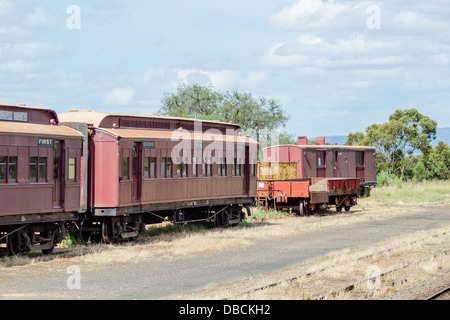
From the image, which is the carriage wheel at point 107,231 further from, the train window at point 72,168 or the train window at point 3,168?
the train window at point 3,168

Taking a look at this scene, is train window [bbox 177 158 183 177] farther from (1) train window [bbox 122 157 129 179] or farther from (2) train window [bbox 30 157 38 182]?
(2) train window [bbox 30 157 38 182]

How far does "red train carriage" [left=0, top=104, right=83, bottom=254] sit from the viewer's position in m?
15.8

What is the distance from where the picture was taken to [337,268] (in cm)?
1498

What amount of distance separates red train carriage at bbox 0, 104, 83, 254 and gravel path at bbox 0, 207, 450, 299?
1303mm

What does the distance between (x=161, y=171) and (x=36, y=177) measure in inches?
203

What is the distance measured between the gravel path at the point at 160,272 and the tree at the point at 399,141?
144ft

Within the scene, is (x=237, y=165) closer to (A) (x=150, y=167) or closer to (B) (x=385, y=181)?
(A) (x=150, y=167)

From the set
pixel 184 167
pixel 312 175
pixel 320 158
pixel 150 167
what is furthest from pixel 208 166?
pixel 320 158

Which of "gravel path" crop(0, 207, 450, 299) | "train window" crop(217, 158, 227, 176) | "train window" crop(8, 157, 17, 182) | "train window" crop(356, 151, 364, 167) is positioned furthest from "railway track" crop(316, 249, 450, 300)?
"train window" crop(356, 151, 364, 167)

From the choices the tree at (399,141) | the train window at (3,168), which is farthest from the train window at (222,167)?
the tree at (399,141)

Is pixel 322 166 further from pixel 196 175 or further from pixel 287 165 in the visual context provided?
pixel 196 175

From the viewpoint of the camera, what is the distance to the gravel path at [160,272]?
12480 mm

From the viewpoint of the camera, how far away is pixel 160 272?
14969 millimetres
